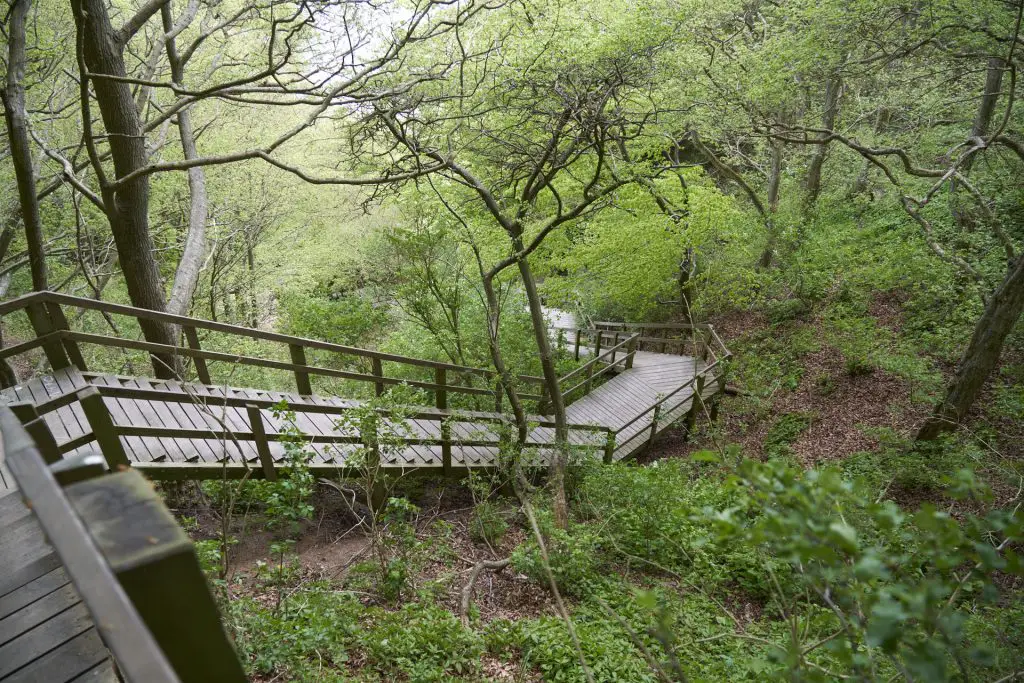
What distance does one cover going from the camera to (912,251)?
480 inches

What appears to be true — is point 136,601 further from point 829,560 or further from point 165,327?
point 165,327

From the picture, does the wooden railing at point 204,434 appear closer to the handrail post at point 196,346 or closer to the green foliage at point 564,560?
the handrail post at point 196,346

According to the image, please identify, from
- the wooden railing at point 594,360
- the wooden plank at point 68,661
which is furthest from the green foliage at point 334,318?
the wooden plank at point 68,661

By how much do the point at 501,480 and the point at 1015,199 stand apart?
1280cm

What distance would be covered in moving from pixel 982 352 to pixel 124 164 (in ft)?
39.6

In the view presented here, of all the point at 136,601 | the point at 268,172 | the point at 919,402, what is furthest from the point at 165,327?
the point at 919,402

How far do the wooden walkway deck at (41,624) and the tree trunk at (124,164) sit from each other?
3379mm

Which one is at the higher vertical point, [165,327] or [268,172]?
[268,172]

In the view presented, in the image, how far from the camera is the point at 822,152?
51.8 ft

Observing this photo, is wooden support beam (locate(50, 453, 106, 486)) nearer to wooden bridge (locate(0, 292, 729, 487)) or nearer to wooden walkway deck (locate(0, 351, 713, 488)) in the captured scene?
wooden bridge (locate(0, 292, 729, 487))

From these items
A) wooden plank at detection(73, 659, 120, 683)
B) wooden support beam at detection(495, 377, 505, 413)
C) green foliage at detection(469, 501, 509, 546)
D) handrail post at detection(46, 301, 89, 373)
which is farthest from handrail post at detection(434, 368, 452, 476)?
wooden plank at detection(73, 659, 120, 683)

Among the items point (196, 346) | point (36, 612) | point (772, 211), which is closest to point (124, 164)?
point (196, 346)

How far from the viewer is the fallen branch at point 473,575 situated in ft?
17.0

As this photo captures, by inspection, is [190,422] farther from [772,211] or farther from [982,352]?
[772,211]
